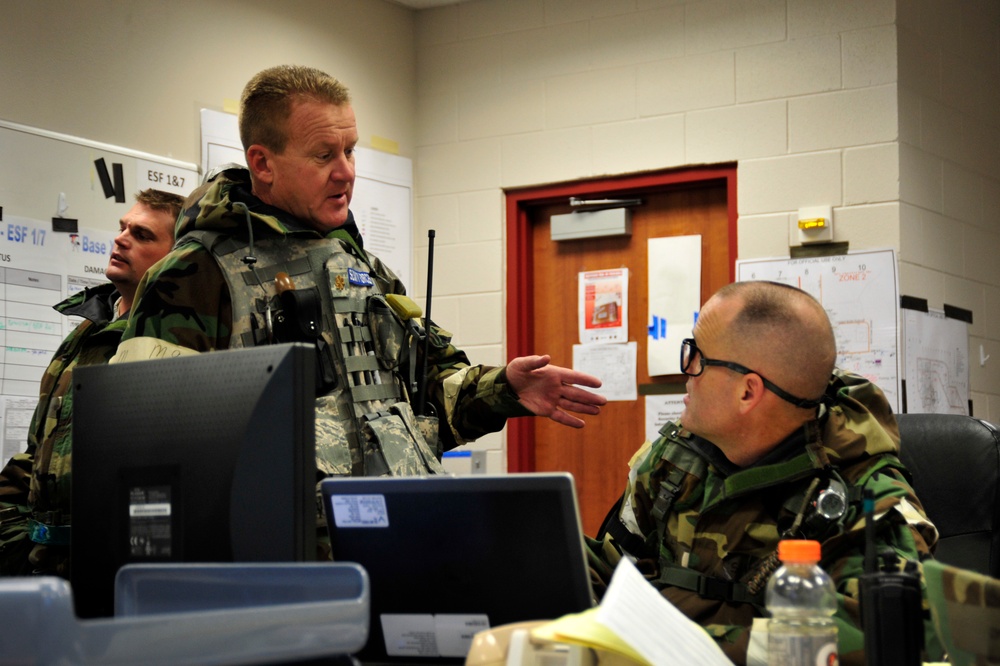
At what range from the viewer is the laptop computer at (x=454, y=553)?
1.28m

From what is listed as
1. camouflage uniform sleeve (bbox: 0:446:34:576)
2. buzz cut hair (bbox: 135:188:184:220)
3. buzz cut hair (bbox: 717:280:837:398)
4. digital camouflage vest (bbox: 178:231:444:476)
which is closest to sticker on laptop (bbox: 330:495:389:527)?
digital camouflage vest (bbox: 178:231:444:476)

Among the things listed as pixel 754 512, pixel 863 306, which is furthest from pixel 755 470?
pixel 863 306

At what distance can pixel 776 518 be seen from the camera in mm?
1920

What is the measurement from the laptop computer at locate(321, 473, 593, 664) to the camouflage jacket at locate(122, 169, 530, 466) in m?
0.68

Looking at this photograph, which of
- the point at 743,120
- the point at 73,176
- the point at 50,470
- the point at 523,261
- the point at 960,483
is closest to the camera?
the point at 960,483

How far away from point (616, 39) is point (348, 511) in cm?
370

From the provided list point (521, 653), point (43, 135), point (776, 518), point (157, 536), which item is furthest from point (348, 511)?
point (43, 135)

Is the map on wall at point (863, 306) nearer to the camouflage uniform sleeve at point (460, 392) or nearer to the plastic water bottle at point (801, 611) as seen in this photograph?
the camouflage uniform sleeve at point (460, 392)

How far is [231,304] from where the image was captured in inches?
82.7

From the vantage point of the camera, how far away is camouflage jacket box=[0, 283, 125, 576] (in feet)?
8.94

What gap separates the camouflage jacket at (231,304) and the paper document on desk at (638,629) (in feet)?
3.20

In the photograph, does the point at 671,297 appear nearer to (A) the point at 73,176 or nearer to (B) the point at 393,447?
(A) the point at 73,176

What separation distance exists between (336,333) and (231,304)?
0.71 feet

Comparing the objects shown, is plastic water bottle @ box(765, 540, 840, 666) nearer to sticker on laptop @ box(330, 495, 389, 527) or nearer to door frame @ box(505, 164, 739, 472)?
sticker on laptop @ box(330, 495, 389, 527)
